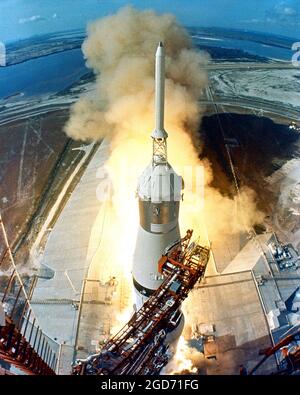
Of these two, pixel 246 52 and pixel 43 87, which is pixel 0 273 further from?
pixel 246 52

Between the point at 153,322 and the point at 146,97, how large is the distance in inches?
917

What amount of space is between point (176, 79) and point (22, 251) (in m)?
22.3

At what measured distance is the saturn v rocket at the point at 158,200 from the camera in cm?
1591

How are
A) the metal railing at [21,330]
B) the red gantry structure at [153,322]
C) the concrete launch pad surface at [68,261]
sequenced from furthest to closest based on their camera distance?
the concrete launch pad surface at [68,261] < the red gantry structure at [153,322] < the metal railing at [21,330]

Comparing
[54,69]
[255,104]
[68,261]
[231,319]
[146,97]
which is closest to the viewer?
[231,319]

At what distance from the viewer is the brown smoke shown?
33.8 m

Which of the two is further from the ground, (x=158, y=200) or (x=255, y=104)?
(x=255, y=104)

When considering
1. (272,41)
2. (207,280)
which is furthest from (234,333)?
(272,41)

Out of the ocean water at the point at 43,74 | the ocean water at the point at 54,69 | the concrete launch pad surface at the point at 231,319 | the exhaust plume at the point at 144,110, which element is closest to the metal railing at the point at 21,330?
the exhaust plume at the point at 144,110

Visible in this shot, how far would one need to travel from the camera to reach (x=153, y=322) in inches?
652
